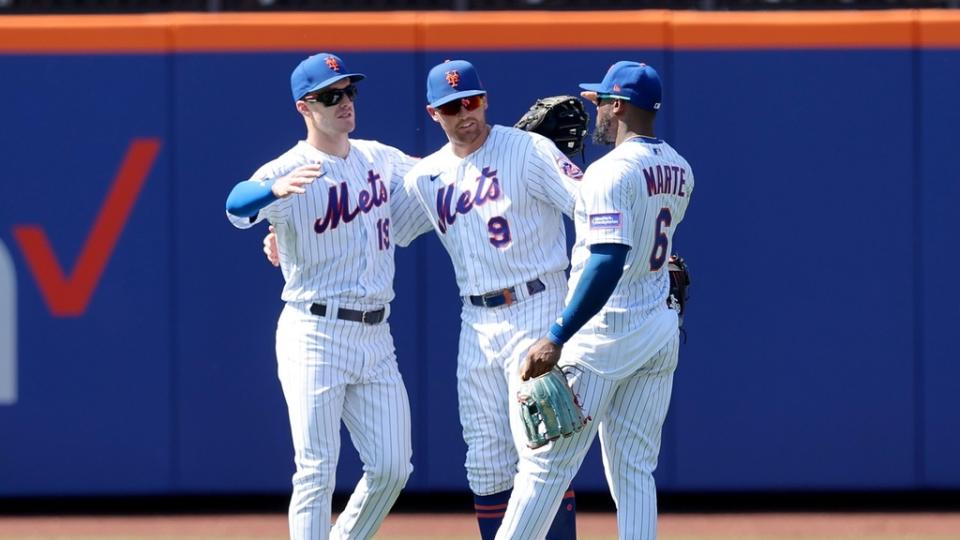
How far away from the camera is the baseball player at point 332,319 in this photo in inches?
193

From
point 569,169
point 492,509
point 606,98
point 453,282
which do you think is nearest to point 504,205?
point 569,169

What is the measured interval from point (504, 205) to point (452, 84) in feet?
1.41

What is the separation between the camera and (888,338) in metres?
6.54

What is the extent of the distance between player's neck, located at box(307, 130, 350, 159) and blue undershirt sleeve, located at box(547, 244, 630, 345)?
3.51 feet

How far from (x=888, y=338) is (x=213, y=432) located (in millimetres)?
2972

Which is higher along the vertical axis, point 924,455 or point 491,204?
point 491,204

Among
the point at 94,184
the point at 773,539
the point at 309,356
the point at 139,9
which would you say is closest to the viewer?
the point at 309,356

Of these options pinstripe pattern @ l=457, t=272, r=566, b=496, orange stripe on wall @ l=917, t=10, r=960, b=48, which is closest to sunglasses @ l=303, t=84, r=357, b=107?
pinstripe pattern @ l=457, t=272, r=566, b=496

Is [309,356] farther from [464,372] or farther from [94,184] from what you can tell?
[94,184]

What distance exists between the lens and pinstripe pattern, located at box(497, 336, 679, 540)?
181 inches

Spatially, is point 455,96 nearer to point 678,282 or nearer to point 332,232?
point 332,232

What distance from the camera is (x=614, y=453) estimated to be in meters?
4.75

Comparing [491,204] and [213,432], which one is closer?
[491,204]

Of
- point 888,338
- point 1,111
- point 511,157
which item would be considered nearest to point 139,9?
point 1,111
